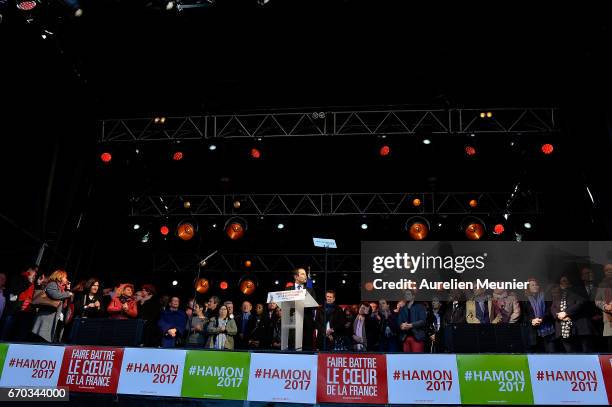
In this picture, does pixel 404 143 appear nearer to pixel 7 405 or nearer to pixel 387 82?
pixel 387 82

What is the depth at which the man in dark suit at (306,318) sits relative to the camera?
823cm

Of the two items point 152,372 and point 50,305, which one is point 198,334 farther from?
point 152,372

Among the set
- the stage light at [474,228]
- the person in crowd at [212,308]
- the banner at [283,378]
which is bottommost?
the banner at [283,378]

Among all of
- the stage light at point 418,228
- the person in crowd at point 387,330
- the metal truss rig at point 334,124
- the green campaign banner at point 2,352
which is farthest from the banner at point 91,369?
the stage light at point 418,228

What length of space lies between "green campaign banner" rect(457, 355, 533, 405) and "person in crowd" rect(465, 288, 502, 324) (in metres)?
2.84

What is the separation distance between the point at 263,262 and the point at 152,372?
13.6 meters

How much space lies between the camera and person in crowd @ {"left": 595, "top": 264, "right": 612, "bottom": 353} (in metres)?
7.76

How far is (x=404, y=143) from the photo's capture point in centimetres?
1321

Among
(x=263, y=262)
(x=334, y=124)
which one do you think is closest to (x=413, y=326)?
(x=334, y=124)

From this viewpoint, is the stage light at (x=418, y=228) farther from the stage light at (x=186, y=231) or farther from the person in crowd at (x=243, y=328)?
the stage light at (x=186, y=231)

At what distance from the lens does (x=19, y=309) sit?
29.7 ft

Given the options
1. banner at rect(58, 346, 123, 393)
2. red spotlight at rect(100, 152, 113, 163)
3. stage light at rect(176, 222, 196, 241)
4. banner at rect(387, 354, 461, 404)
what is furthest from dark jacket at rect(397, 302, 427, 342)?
red spotlight at rect(100, 152, 113, 163)

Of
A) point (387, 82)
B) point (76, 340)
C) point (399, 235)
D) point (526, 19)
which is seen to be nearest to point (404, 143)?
point (387, 82)

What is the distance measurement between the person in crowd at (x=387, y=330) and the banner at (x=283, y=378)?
3.58 metres
